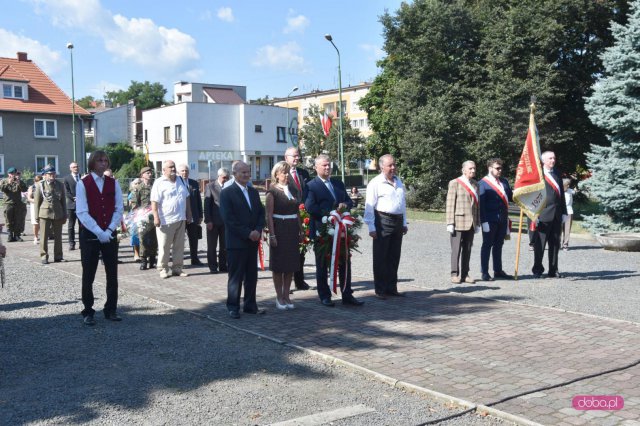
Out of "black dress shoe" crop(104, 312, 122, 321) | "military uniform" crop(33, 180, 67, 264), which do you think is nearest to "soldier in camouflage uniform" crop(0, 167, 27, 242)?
"military uniform" crop(33, 180, 67, 264)

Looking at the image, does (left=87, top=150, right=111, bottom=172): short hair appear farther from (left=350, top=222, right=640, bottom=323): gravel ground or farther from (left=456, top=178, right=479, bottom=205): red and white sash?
(left=456, top=178, right=479, bottom=205): red and white sash

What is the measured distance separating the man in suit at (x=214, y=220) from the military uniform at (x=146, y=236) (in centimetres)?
118

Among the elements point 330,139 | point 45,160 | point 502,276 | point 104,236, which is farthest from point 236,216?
point 330,139

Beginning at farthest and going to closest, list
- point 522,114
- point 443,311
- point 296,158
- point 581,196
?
1. point 581,196
2. point 522,114
3. point 296,158
4. point 443,311

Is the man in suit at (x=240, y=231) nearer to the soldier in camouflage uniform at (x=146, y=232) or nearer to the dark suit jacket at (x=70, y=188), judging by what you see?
the soldier in camouflage uniform at (x=146, y=232)

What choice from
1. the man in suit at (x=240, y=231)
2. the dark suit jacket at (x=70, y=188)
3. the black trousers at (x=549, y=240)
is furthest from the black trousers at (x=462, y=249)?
the dark suit jacket at (x=70, y=188)

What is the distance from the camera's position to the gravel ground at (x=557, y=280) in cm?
913

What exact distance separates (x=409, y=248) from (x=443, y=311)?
7974mm

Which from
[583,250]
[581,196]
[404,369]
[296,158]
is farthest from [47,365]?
[581,196]

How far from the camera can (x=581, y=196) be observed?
2925cm

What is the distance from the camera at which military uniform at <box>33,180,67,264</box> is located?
13429 millimetres

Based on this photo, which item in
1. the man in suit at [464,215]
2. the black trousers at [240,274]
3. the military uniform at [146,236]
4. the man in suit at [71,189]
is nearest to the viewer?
the black trousers at [240,274]

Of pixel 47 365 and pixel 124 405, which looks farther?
pixel 47 365

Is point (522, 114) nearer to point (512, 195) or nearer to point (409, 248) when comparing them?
point (409, 248)
